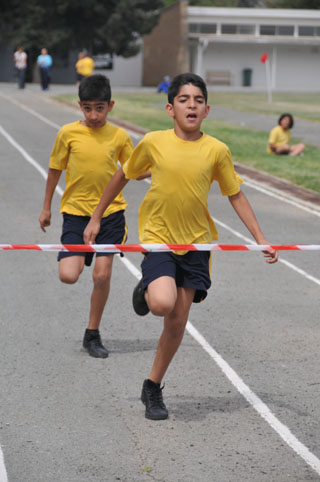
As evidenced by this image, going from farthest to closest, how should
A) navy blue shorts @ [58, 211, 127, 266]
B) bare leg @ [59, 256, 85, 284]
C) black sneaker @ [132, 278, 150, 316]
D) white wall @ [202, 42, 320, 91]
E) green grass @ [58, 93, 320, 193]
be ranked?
1. white wall @ [202, 42, 320, 91]
2. green grass @ [58, 93, 320, 193]
3. navy blue shorts @ [58, 211, 127, 266]
4. bare leg @ [59, 256, 85, 284]
5. black sneaker @ [132, 278, 150, 316]

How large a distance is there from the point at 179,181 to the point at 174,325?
88cm

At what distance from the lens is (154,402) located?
575 cm

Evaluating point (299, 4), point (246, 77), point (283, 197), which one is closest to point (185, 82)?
point (283, 197)

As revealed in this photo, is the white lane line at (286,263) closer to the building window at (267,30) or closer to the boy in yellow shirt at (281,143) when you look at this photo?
the boy in yellow shirt at (281,143)

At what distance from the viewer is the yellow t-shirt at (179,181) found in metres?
5.50

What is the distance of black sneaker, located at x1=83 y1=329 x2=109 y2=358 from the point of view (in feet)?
23.2

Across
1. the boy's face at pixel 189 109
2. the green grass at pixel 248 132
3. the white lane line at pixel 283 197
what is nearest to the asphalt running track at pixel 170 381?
the boy's face at pixel 189 109

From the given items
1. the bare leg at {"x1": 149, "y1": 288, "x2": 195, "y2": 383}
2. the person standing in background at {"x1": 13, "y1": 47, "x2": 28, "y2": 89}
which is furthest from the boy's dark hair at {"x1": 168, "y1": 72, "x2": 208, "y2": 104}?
the person standing in background at {"x1": 13, "y1": 47, "x2": 28, "y2": 89}

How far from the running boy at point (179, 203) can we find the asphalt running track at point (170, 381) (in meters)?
0.48

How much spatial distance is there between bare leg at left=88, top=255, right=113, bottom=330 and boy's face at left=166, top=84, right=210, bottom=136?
173 centimetres

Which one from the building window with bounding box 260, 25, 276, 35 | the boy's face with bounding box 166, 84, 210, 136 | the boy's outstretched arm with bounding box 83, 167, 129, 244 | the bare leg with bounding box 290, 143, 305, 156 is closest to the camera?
the boy's face with bounding box 166, 84, 210, 136

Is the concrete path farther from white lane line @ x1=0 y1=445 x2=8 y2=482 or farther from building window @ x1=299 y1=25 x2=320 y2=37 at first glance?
A: building window @ x1=299 y1=25 x2=320 y2=37

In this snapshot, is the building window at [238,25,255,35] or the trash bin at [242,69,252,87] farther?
the building window at [238,25,255,35]

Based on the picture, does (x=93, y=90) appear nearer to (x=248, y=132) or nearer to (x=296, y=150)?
(x=296, y=150)
